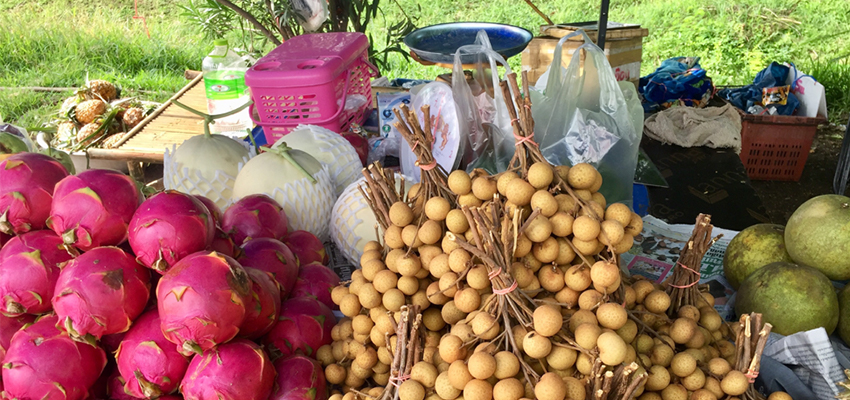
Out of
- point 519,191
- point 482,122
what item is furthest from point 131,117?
point 519,191

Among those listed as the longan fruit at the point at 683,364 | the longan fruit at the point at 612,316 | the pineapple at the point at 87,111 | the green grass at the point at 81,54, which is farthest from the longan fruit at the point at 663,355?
the green grass at the point at 81,54

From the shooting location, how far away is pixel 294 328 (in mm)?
1301

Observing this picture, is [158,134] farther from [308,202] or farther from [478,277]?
[478,277]

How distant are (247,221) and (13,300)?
59cm

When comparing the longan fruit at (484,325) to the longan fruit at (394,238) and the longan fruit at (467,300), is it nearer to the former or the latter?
the longan fruit at (467,300)

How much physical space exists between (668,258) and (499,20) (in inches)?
225

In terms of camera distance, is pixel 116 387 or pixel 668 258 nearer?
pixel 116 387

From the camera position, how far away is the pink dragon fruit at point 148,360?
3.49ft

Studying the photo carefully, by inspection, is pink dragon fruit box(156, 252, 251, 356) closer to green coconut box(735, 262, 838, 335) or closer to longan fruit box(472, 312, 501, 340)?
longan fruit box(472, 312, 501, 340)

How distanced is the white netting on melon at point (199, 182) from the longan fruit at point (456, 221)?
3.68 feet

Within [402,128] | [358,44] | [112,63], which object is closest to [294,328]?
[402,128]

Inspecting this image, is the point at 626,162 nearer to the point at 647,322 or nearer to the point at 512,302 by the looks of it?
the point at 647,322

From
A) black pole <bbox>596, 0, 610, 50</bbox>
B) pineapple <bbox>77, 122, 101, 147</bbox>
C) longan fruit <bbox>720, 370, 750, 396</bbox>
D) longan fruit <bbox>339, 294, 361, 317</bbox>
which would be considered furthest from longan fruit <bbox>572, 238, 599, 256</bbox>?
pineapple <bbox>77, 122, 101, 147</bbox>

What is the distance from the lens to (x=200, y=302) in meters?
1.00
